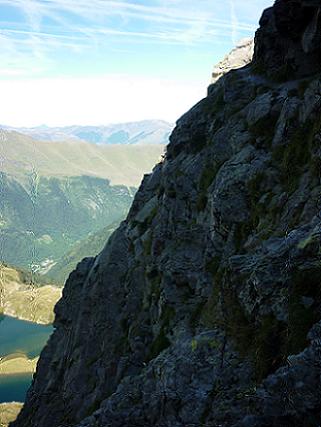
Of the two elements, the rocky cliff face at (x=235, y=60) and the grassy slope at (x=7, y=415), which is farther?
the grassy slope at (x=7, y=415)

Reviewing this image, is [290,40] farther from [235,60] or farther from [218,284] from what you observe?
[235,60]

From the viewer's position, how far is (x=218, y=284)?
35.3m

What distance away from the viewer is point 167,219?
5225 cm

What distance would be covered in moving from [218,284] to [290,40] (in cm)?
2965

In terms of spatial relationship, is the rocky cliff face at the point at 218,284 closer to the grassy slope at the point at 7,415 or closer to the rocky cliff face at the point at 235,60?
the rocky cliff face at the point at 235,60

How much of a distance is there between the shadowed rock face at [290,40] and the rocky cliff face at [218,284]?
210 mm

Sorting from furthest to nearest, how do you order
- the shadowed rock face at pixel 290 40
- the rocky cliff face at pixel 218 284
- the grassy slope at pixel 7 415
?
the grassy slope at pixel 7 415, the shadowed rock face at pixel 290 40, the rocky cliff face at pixel 218 284

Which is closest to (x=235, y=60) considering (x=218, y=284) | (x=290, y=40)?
(x=290, y=40)

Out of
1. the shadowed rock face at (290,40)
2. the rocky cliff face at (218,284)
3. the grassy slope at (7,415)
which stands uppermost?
the shadowed rock face at (290,40)

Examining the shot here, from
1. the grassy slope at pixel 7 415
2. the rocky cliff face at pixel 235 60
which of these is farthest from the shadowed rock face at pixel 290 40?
the grassy slope at pixel 7 415

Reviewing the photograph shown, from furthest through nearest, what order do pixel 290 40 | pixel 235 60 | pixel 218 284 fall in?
pixel 235 60 < pixel 290 40 < pixel 218 284

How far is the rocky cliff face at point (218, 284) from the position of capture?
72.5 ft

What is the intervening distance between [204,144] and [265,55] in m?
12.8

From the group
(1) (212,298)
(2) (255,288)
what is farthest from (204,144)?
(2) (255,288)
